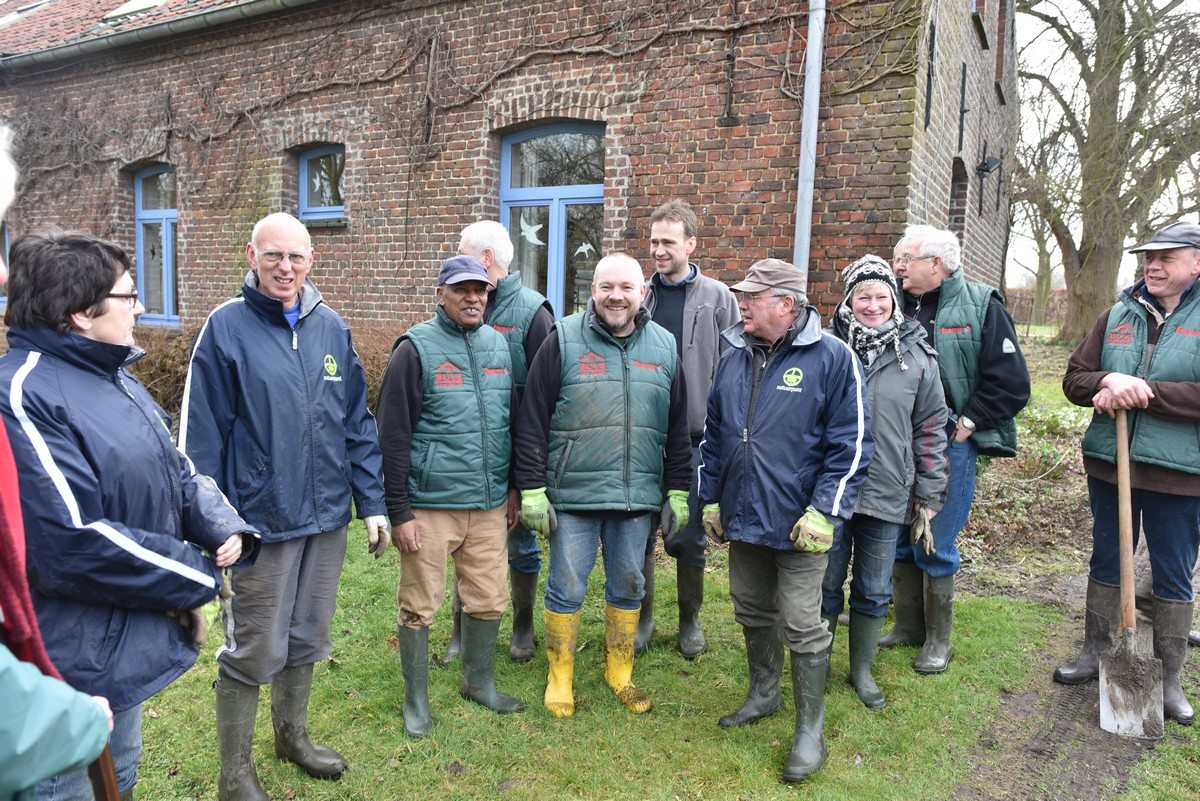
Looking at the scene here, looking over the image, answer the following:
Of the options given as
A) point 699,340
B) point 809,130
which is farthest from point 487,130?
point 699,340

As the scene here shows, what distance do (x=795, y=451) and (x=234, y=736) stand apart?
7.58 feet

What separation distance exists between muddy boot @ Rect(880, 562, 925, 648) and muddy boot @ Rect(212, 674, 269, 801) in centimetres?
313

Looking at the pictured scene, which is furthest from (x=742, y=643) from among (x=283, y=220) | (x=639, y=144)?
(x=639, y=144)

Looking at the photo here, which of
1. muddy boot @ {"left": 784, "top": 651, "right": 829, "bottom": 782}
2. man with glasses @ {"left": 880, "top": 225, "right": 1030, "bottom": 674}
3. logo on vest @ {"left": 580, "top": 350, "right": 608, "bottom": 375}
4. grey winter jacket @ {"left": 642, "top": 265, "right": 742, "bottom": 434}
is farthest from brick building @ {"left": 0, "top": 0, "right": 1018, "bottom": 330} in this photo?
muddy boot @ {"left": 784, "top": 651, "right": 829, "bottom": 782}

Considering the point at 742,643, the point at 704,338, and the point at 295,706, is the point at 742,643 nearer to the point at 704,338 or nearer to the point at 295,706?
the point at 704,338

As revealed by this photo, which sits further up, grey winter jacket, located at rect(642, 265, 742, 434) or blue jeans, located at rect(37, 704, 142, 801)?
grey winter jacket, located at rect(642, 265, 742, 434)

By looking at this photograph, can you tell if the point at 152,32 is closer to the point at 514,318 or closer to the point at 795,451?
the point at 514,318

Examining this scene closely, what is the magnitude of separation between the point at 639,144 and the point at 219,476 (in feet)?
16.1

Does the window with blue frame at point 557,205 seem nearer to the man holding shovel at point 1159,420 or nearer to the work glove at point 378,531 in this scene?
the man holding shovel at point 1159,420

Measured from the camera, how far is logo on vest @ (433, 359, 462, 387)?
3184 mm

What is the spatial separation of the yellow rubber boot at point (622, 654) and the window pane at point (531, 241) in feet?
14.9

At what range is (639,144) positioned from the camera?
6594 mm

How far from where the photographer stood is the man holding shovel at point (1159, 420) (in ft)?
10.9

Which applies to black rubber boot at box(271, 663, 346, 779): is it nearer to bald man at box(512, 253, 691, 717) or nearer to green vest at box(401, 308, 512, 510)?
green vest at box(401, 308, 512, 510)
